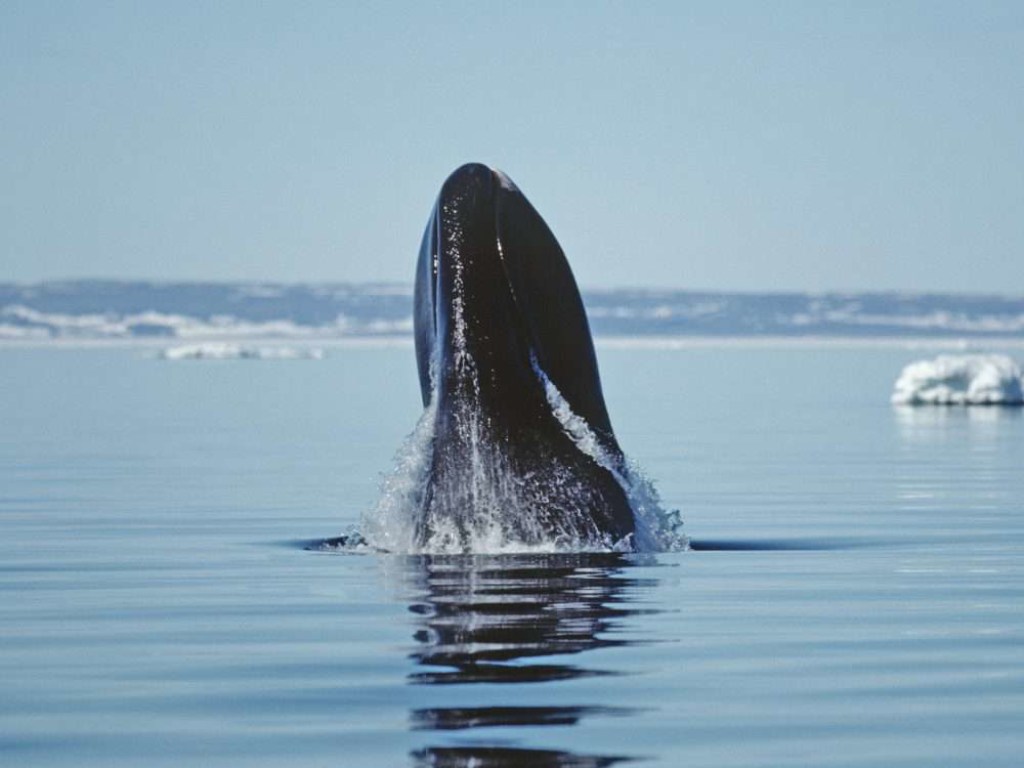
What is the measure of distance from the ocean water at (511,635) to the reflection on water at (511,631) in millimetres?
20

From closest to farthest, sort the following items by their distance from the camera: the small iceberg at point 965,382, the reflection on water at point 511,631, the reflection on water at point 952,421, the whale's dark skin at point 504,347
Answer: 1. the reflection on water at point 511,631
2. the whale's dark skin at point 504,347
3. the reflection on water at point 952,421
4. the small iceberg at point 965,382

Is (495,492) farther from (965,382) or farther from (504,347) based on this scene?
(965,382)

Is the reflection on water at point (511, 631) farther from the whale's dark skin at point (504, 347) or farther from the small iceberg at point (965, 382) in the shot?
the small iceberg at point (965, 382)

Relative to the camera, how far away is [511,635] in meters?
9.63

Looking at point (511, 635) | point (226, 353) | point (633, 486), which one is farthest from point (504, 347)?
point (226, 353)

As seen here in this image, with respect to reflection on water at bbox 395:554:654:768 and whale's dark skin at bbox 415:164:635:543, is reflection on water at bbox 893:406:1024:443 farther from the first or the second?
reflection on water at bbox 395:554:654:768

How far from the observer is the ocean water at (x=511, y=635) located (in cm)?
754

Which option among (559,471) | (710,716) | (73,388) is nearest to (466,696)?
(710,716)

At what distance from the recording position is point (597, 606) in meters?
10.7

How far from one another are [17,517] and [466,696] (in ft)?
34.4

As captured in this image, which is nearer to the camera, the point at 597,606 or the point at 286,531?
the point at 597,606

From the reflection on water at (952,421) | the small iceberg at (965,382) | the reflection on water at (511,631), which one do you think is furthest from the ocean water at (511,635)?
the small iceberg at (965,382)

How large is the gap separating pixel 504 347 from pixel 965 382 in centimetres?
3643

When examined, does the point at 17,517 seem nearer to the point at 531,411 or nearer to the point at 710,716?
the point at 531,411
